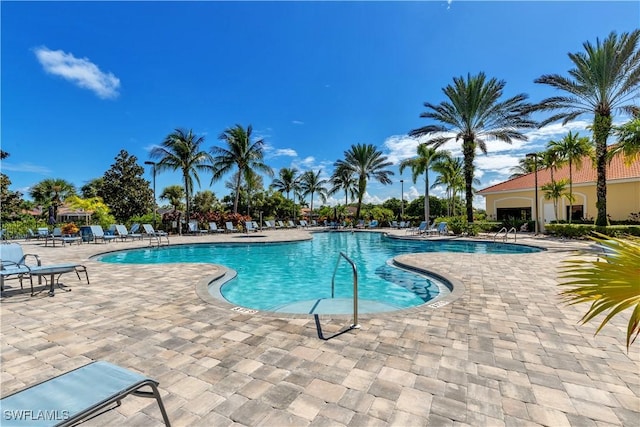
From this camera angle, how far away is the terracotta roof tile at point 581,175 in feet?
67.6

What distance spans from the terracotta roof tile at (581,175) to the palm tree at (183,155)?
26.9m

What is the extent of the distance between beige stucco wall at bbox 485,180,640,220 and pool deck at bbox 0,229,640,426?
22.5 m

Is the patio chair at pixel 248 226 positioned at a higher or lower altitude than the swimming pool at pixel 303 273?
higher

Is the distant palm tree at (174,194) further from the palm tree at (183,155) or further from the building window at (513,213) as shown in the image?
the building window at (513,213)

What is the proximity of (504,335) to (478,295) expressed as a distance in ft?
6.11

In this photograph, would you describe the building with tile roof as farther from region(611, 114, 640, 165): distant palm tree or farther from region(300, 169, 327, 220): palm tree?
region(300, 169, 327, 220): palm tree

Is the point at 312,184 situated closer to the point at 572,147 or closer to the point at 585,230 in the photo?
the point at 572,147

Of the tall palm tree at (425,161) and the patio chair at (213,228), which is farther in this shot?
the tall palm tree at (425,161)

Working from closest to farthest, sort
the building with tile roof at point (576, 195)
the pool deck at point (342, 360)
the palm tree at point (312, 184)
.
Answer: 1. the pool deck at point (342, 360)
2. the building with tile roof at point (576, 195)
3. the palm tree at point (312, 184)

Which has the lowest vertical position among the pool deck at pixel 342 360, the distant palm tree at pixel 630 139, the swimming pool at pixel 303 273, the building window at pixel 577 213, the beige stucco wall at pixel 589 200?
the swimming pool at pixel 303 273

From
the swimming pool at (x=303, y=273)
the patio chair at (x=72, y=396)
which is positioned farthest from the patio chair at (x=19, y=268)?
the patio chair at (x=72, y=396)

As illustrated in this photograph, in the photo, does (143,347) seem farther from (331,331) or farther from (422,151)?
(422,151)

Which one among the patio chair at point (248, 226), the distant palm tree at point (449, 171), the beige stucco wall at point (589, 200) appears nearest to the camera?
the beige stucco wall at point (589, 200)

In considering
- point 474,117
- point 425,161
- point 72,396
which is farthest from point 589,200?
point 72,396
